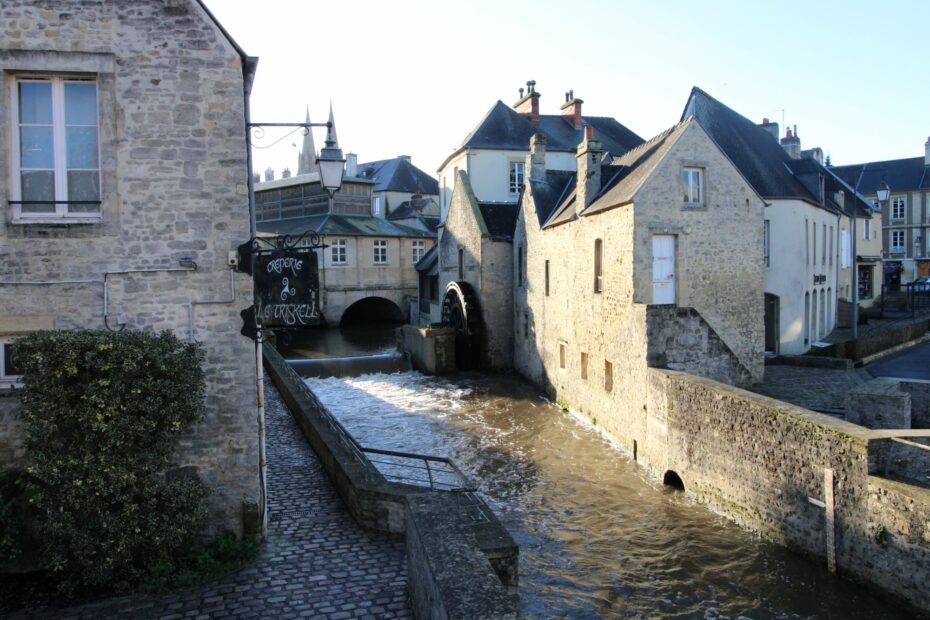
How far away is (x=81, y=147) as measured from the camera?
697cm

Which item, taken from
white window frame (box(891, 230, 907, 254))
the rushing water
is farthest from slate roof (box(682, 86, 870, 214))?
white window frame (box(891, 230, 907, 254))

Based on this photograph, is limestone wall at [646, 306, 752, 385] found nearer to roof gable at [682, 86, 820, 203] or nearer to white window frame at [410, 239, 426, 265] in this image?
roof gable at [682, 86, 820, 203]

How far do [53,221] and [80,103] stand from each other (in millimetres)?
1216

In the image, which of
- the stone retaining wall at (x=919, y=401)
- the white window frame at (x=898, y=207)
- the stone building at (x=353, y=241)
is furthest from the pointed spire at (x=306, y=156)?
the stone retaining wall at (x=919, y=401)

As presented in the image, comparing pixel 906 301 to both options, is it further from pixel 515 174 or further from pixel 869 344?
pixel 515 174

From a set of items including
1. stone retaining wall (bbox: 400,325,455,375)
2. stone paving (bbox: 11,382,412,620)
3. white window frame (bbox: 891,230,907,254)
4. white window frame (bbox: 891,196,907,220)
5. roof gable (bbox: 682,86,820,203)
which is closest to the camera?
stone paving (bbox: 11,382,412,620)

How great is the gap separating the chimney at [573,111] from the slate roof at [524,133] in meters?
0.24

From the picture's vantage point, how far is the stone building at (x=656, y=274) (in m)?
14.1

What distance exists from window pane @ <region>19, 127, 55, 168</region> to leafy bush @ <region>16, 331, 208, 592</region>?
5.77 feet

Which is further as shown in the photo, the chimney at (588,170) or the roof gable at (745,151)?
the roof gable at (745,151)

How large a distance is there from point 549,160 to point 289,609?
26531 mm

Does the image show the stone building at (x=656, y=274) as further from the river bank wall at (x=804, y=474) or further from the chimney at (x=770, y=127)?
the chimney at (x=770, y=127)

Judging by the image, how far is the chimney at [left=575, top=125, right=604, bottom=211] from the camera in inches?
690

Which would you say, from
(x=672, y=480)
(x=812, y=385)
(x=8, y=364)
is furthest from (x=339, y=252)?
(x=8, y=364)
